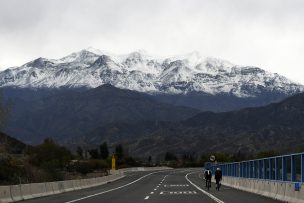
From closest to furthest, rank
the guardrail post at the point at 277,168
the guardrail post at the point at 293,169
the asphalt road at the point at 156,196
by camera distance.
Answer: the guardrail post at the point at 293,169 → the asphalt road at the point at 156,196 → the guardrail post at the point at 277,168

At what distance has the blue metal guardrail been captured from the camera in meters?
25.5

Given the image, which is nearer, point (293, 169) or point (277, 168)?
point (293, 169)

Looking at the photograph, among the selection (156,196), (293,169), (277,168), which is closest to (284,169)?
(277,168)

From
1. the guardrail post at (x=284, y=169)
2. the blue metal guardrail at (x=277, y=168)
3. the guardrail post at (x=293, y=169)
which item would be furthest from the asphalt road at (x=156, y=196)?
the guardrail post at (x=293, y=169)

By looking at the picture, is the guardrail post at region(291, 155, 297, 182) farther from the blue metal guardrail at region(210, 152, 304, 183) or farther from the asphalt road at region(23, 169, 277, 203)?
the asphalt road at region(23, 169, 277, 203)

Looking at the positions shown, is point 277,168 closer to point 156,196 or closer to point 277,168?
point 277,168

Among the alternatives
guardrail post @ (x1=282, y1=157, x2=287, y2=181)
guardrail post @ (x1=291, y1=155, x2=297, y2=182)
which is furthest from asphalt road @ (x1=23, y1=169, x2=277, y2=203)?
guardrail post @ (x1=291, y1=155, x2=297, y2=182)

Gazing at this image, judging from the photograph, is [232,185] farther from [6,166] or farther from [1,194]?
[6,166]

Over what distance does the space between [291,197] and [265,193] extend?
22.7 ft

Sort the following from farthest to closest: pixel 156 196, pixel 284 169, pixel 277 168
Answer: pixel 156 196 → pixel 277 168 → pixel 284 169

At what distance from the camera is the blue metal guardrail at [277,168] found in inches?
1004

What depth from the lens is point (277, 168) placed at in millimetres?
30422

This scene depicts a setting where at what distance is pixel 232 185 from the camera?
163 ft

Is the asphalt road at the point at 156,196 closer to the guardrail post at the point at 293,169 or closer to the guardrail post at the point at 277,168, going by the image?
the guardrail post at the point at 277,168
